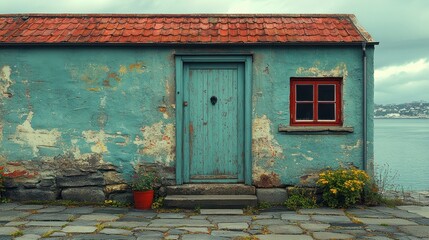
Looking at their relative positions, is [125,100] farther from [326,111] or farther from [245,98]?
[326,111]

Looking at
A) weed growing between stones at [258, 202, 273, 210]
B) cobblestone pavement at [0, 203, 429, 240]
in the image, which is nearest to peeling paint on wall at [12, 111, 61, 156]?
cobblestone pavement at [0, 203, 429, 240]

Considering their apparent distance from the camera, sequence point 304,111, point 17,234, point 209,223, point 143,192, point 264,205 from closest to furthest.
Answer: point 17,234 → point 209,223 → point 143,192 → point 264,205 → point 304,111

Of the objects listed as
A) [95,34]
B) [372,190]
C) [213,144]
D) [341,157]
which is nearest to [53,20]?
[95,34]

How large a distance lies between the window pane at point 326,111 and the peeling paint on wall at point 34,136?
16.6 ft

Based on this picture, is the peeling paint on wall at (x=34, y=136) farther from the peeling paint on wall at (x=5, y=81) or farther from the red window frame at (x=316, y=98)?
the red window frame at (x=316, y=98)

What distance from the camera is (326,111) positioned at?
8.80 meters

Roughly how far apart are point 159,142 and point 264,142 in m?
2.02

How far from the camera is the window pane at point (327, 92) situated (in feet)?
28.8

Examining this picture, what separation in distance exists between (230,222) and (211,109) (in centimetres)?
252

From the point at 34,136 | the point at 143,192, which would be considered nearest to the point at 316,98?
the point at 143,192

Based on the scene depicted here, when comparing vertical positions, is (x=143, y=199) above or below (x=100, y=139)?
below

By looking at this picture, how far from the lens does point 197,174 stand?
8734 mm

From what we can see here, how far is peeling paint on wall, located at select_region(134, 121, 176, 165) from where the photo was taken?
340 inches

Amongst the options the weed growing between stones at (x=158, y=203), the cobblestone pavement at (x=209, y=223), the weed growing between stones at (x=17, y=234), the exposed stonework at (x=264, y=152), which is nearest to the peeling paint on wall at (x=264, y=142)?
the exposed stonework at (x=264, y=152)
